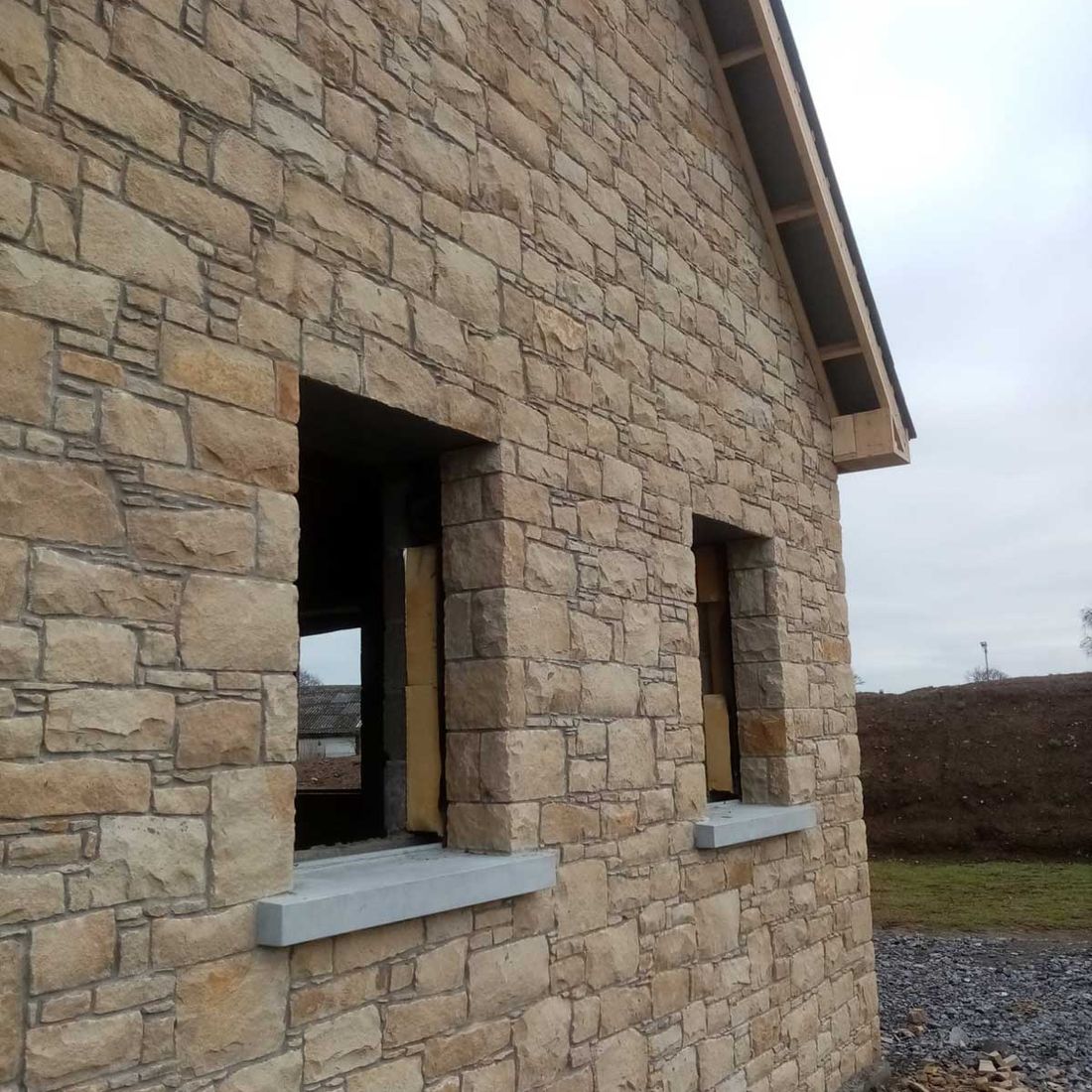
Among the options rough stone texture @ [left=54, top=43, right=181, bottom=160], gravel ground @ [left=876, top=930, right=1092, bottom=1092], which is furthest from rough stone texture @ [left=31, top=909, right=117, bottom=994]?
gravel ground @ [left=876, top=930, right=1092, bottom=1092]

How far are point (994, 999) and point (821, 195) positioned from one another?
686 centimetres

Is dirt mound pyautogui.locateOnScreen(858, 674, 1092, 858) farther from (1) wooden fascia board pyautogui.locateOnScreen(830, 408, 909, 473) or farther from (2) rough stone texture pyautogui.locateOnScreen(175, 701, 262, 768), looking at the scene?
(2) rough stone texture pyautogui.locateOnScreen(175, 701, 262, 768)

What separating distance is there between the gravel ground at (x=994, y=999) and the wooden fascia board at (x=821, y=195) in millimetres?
4611

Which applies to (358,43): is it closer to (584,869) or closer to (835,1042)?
(584,869)

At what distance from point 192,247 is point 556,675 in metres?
2.25

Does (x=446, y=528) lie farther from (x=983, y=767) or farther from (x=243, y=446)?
(x=983, y=767)

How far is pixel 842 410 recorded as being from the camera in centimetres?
791

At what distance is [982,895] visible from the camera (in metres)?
14.8

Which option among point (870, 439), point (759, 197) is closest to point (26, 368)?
point (759, 197)

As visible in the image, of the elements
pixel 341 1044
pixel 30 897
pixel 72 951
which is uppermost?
pixel 30 897

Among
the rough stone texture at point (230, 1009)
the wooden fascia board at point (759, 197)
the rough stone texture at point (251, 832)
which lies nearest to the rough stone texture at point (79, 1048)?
the rough stone texture at point (230, 1009)

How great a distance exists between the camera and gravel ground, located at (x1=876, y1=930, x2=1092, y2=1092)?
25.1 ft

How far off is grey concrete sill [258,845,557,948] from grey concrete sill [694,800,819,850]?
4.43 ft

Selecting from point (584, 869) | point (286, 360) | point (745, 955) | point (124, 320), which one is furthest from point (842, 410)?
point (124, 320)
